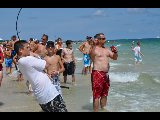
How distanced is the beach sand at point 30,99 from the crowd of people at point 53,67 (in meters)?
0.64

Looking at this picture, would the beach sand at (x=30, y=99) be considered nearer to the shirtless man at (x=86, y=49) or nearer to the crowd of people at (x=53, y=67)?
the crowd of people at (x=53, y=67)

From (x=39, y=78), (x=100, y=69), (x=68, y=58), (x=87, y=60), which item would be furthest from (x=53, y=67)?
(x=87, y=60)

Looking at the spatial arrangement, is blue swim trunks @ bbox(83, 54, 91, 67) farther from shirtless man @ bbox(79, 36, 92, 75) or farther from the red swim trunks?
the red swim trunks

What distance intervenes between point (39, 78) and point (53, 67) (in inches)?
106

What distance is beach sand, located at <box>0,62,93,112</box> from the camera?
7455mm

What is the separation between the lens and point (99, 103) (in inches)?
275

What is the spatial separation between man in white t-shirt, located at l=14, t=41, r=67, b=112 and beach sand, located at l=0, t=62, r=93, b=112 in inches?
114

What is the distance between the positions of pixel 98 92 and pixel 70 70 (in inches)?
185

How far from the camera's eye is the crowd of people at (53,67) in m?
4.17

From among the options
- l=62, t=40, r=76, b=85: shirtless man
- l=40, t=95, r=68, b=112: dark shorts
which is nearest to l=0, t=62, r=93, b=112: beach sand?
l=62, t=40, r=76, b=85: shirtless man

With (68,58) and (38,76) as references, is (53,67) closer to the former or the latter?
(38,76)
